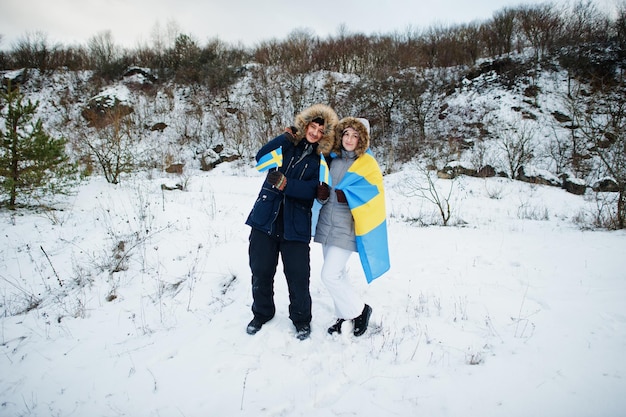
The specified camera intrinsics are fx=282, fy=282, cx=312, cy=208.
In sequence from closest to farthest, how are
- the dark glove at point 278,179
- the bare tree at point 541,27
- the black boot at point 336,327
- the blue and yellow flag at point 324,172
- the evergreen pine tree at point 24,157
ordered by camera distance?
the dark glove at point 278,179 → the blue and yellow flag at point 324,172 → the black boot at point 336,327 → the evergreen pine tree at point 24,157 → the bare tree at point 541,27

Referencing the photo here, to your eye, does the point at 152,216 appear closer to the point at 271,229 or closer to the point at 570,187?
the point at 271,229

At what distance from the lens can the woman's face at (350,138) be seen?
2.75m

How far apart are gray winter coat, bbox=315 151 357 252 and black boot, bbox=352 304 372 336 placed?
69cm

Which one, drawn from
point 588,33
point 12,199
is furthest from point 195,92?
point 588,33

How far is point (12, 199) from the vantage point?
7051mm

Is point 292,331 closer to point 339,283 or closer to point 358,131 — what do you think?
point 339,283

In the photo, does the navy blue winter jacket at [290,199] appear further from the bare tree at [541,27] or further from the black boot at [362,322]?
the bare tree at [541,27]

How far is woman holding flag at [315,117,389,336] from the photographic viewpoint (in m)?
2.75

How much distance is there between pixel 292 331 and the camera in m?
3.02

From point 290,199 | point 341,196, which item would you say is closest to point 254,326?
point 290,199

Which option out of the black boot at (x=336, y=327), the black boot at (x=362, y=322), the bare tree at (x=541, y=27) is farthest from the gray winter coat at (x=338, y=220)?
the bare tree at (x=541, y=27)

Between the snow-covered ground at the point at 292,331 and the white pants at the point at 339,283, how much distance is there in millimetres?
269

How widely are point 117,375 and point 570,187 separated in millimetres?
14800

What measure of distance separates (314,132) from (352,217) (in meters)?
0.92
